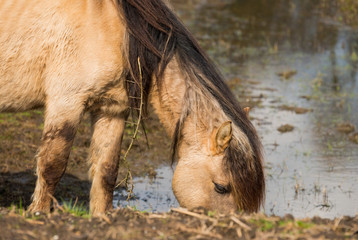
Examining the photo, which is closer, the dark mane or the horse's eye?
the horse's eye

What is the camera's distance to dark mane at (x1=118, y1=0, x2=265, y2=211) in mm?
4863

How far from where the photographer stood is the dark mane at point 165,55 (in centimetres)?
486

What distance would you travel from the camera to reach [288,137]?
27.1 feet

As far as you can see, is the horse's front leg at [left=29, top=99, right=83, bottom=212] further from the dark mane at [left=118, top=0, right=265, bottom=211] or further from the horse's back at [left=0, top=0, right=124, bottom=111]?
the dark mane at [left=118, top=0, right=265, bottom=211]

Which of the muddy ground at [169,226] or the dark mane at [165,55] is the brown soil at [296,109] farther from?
the muddy ground at [169,226]

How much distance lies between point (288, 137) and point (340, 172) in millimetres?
1287

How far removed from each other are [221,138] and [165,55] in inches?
34.9

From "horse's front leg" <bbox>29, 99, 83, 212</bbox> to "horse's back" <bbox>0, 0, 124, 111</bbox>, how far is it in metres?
0.16

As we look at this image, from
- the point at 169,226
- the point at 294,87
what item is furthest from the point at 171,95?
the point at 294,87

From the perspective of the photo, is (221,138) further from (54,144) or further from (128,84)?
(54,144)

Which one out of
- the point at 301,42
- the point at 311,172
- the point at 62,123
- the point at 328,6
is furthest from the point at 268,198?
the point at 328,6

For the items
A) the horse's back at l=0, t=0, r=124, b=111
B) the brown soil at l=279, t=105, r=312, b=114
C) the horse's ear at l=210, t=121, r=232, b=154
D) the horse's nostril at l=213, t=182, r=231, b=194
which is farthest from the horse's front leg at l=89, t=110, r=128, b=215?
the brown soil at l=279, t=105, r=312, b=114

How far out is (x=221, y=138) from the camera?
4648 millimetres

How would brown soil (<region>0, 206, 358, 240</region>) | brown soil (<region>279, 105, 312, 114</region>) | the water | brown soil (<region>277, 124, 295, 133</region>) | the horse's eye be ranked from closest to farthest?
1. brown soil (<region>0, 206, 358, 240</region>)
2. the horse's eye
3. the water
4. brown soil (<region>277, 124, 295, 133</region>)
5. brown soil (<region>279, 105, 312, 114</region>)
